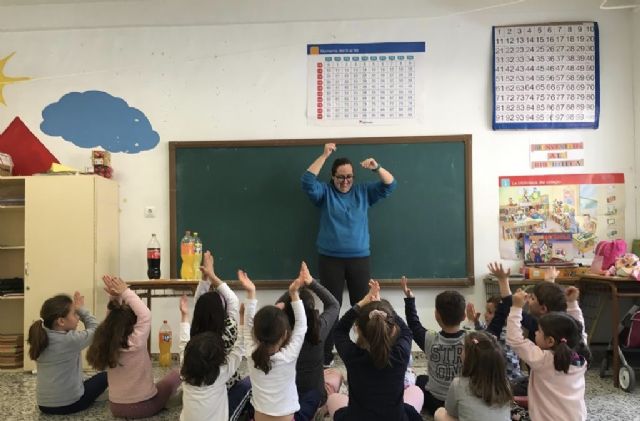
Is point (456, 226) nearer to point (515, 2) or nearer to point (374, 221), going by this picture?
point (374, 221)

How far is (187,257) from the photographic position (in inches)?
159

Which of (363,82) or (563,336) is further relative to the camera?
(363,82)

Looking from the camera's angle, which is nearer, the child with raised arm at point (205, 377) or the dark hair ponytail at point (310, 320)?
the child with raised arm at point (205, 377)

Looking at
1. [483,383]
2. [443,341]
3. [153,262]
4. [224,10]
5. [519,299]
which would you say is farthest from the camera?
[224,10]

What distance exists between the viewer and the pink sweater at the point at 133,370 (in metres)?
2.66

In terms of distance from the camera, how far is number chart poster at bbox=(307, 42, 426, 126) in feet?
13.4

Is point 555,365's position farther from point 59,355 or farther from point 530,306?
point 59,355

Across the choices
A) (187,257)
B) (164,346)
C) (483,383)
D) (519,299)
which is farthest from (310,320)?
(164,346)

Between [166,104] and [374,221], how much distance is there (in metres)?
1.99

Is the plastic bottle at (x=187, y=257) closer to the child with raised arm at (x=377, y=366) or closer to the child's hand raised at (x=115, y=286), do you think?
the child's hand raised at (x=115, y=286)

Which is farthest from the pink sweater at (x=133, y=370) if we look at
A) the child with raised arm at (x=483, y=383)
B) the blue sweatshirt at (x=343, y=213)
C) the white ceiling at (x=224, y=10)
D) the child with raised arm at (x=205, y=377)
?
the white ceiling at (x=224, y=10)

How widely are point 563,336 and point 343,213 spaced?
192 cm

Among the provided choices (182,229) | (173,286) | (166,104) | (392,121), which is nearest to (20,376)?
(173,286)

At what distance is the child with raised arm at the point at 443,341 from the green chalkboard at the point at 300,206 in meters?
1.49
